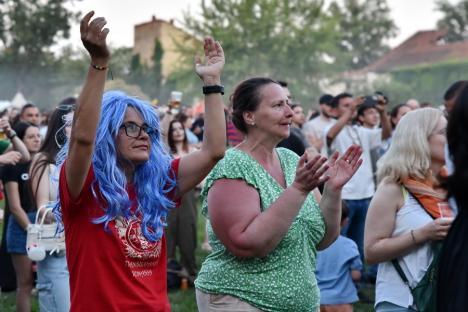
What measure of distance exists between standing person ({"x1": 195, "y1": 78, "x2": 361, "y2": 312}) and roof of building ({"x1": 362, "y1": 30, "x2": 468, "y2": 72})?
192ft

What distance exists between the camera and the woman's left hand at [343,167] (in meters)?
3.79

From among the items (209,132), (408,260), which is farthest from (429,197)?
(209,132)

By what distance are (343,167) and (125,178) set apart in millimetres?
1080

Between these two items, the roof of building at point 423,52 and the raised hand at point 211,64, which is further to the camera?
the roof of building at point 423,52

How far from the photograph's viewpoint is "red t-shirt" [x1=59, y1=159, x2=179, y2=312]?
319cm

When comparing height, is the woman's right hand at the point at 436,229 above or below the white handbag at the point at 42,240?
above

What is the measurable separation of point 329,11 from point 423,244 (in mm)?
50480

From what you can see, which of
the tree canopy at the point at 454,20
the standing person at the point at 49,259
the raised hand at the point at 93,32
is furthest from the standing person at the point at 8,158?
the tree canopy at the point at 454,20

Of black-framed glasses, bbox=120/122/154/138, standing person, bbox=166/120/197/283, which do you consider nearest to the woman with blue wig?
black-framed glasses, bbox=120/122/154/138

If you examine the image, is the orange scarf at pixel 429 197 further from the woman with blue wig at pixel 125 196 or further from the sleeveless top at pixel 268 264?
the woman with blue wig at pixel 125 196

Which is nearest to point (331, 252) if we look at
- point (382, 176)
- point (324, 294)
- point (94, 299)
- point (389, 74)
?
point (324, 294)

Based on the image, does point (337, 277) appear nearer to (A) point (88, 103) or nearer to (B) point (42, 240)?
(B) point (42, 240)

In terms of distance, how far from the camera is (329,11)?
53.4m

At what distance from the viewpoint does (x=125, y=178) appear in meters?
3.36
